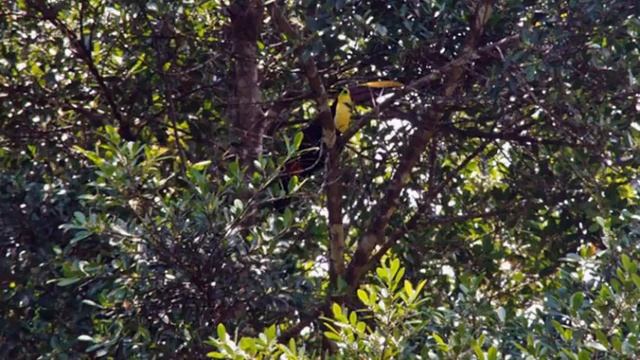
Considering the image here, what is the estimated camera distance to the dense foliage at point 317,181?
308cm

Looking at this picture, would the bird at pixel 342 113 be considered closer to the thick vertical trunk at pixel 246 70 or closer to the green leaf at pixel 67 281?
the thick vertical trunk at pixel 246 70

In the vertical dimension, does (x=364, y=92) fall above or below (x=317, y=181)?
above

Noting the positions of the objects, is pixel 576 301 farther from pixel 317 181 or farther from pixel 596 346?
pixel 317 181

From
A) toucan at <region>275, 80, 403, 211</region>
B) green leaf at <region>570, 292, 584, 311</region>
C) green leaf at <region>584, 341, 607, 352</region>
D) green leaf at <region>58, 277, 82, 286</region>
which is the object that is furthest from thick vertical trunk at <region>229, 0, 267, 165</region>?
green leaf at <region>584, 341, 607, 352</region>

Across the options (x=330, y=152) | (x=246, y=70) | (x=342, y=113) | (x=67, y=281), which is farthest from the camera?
(x=342, y=113)

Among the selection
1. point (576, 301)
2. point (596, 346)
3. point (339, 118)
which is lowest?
point (596, 346)

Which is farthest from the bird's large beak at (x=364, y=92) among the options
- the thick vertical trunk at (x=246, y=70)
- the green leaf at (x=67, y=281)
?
the green leaf at (x=67, y=281)

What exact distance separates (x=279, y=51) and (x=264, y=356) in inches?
84.1

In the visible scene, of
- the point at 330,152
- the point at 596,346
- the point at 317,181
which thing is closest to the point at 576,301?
the point at 596,346

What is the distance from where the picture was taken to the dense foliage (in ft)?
10.1

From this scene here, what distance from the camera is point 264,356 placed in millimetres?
2668

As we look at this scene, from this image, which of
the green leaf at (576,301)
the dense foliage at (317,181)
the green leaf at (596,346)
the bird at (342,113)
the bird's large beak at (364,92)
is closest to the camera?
the green leaf at (596,346)

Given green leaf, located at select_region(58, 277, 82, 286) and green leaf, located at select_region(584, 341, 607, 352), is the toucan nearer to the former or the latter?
green leaf, located at select_region(58, 277, 82, 286)

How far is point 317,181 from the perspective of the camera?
172 inches
